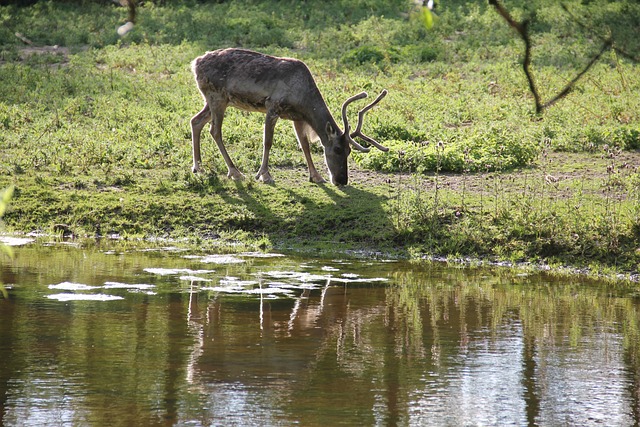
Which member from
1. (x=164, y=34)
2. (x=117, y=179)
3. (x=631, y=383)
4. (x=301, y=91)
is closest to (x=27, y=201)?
(x=117, y=179)

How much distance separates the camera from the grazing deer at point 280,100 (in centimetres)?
1295

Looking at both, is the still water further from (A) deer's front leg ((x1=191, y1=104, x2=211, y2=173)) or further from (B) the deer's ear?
(A) deer's front leg ((x1=191, y1=104, x2=211, y2=173))

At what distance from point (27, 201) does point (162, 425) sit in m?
7.42

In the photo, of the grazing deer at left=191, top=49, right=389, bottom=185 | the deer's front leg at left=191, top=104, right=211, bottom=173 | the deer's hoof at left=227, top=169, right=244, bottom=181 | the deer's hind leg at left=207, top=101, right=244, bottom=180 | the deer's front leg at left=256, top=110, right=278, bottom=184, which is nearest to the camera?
the grazing deer at left=191, top=49, right=389, bottom=185

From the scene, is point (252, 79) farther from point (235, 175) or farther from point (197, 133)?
point (235, 175)

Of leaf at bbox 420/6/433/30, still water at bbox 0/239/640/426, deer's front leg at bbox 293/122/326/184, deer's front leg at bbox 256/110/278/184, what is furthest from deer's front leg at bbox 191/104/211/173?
leaf at bbox 420/6/433/30

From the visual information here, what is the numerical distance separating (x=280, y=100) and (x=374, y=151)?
168 cm

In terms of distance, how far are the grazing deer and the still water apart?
275 centimetres

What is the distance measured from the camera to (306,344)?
7246 mm

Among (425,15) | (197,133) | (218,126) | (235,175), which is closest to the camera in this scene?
(425,15)

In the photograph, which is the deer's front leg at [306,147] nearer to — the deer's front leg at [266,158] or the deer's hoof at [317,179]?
the deer's hoof at [317,179]

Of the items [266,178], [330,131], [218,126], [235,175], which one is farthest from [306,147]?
[218,126]

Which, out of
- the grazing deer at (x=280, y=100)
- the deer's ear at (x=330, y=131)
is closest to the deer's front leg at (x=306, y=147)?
the grazing deer at (x=280, y=100)

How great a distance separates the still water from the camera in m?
5.81
